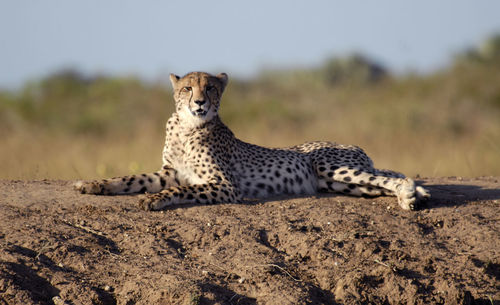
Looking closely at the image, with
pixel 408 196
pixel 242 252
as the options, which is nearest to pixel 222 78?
pixel 408 196

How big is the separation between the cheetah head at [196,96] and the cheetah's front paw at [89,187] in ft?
3.26

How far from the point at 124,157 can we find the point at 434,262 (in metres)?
5.97

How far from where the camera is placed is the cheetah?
5.21 meters

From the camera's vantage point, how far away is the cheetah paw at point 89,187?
5.02 m

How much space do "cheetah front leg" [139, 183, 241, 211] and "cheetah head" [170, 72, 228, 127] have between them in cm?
67

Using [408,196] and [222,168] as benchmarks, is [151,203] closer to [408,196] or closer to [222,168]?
[222,168]

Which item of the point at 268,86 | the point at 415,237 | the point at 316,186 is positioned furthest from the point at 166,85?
the point at 415,237

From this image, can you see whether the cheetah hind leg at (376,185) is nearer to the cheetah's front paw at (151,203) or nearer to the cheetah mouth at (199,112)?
the cheetah mouth at (199,112)

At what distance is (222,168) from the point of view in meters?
5.43

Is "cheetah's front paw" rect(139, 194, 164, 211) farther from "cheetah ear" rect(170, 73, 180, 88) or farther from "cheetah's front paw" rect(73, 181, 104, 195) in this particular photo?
"cheetah ear" rect(170, 73, 180, 88)

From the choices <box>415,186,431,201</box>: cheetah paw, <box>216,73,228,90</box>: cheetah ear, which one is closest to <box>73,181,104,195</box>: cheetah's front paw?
<box>216,73,228,90</box>: cheetah ear

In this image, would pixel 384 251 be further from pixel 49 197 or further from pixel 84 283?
pixel 49 197

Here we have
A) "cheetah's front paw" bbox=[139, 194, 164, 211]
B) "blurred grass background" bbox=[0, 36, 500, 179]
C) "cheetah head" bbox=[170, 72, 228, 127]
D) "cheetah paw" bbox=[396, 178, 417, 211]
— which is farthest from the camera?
"blurred grass background" bbox=[0, 36, 500, 179]

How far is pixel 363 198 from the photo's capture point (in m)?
5.39
